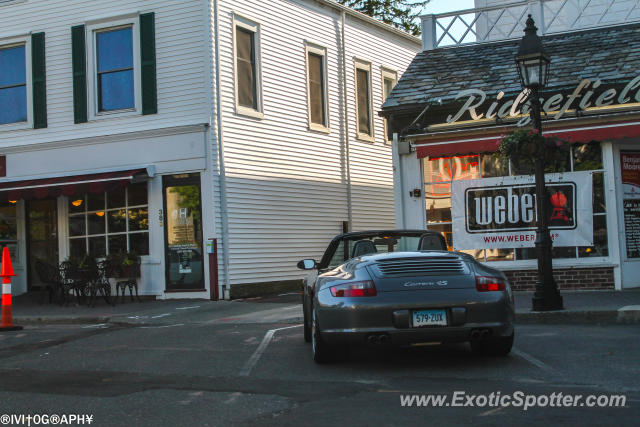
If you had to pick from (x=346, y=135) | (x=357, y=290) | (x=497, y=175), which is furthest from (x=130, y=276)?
(x=357, y=290)

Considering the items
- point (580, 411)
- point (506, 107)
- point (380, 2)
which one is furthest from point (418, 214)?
point (380, 2)

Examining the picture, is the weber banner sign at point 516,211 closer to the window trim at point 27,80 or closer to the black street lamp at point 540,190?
the black street lamp at point 540,190

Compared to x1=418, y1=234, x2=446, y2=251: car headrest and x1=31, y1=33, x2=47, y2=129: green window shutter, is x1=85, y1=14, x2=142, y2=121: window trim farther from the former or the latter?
x1=418, y1=234, x2=446, y2=251: car headrest

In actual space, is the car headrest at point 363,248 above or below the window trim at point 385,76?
below

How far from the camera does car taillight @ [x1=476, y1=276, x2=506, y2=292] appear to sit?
23.1 ft

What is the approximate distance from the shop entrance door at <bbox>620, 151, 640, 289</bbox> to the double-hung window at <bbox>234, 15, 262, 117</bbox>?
8.47 meters

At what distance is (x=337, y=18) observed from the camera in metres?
22.8

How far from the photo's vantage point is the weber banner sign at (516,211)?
14.8m

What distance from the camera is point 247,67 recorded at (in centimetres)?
1903

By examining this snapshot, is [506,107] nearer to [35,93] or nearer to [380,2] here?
[35,93]

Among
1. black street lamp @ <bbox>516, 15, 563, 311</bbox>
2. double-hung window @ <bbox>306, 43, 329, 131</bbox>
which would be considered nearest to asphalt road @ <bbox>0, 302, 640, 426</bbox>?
black street lamp @ <bbox>516, 15, 563, 311</bbox>

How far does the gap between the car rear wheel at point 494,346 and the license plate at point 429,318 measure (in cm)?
74

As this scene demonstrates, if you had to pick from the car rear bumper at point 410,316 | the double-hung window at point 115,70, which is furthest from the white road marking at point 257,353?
the double-hung window at point 115,70

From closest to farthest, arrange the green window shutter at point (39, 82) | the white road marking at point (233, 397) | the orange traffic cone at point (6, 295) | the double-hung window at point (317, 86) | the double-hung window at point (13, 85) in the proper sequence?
the white road marking at point (233, 397) → the orange traffic cone at point (6, 295) → the green window shutter at point (39, 82) → the double-hung window at point (13, 85) → the double-hung window at point (317, 86)
